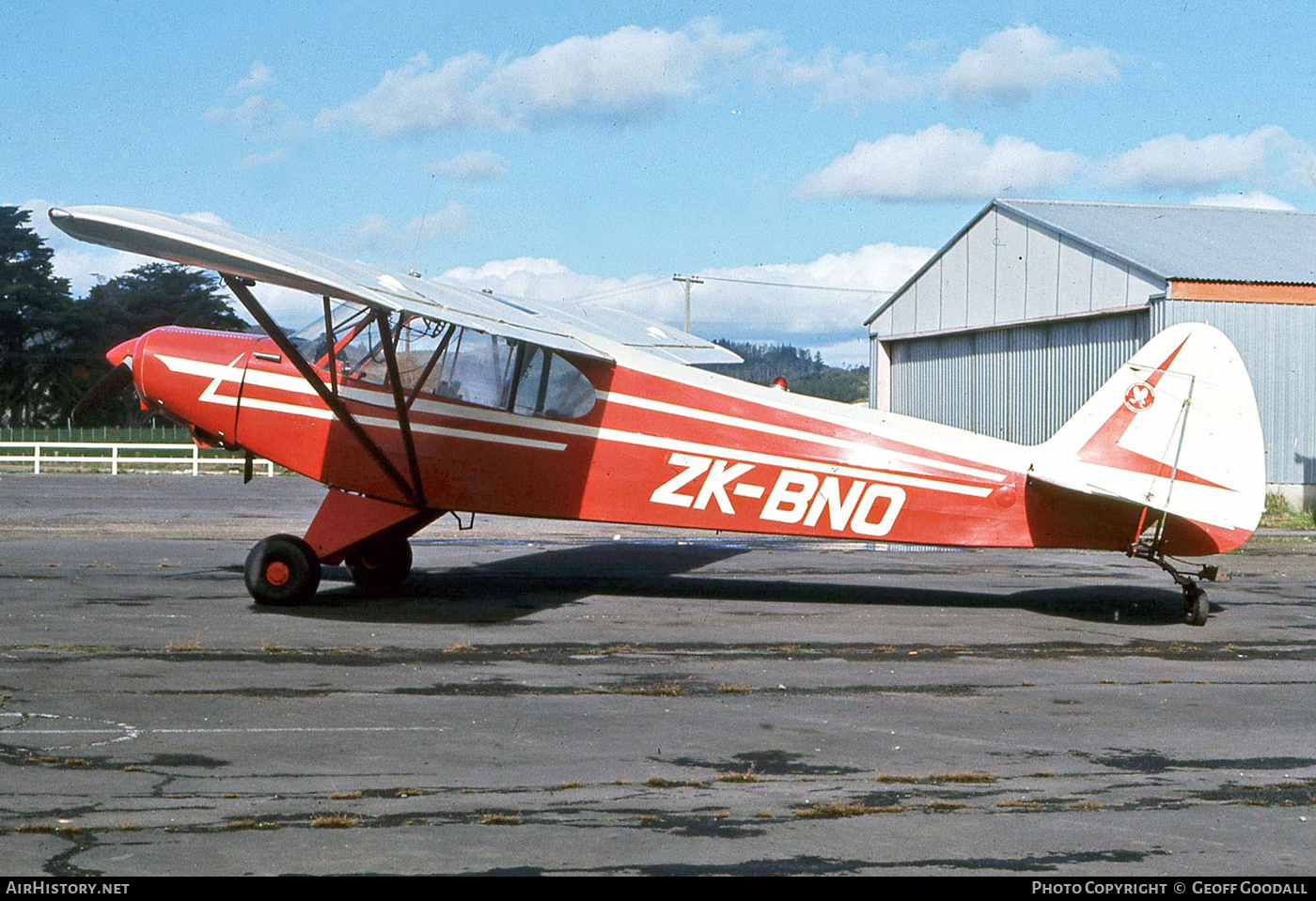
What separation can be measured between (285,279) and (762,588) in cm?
614

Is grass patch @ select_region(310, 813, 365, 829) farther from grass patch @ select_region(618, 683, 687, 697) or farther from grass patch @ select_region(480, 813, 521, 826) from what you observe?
grass patch @ select_region(618, 683, 687, 697)

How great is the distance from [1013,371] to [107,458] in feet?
84.9

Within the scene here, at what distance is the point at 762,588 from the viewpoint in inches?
547

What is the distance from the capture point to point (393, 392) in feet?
38.8

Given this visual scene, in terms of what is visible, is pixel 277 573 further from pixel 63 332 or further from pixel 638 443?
pixel 63 332

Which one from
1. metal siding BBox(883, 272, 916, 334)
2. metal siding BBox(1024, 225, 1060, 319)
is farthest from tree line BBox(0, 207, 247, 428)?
metal siding BBox(1024, 225, 1060, 319)

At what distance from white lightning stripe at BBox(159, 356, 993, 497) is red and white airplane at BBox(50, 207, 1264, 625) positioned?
0.02 meters

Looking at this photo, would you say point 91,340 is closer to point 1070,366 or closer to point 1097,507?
point 1070,366

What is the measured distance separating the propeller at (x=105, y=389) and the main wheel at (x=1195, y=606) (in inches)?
393

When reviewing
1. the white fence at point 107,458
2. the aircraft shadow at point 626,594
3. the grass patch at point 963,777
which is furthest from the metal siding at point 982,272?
the grass patch at point 963,777

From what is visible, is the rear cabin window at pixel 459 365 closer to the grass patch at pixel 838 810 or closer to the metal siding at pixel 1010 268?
the grass patch at pixel 838 810

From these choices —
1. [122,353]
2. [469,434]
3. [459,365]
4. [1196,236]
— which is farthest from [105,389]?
[1196,236]


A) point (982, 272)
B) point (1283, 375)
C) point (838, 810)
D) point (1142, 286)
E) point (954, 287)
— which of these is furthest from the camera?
point (954, 287)

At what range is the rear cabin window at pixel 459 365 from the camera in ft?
40.0
